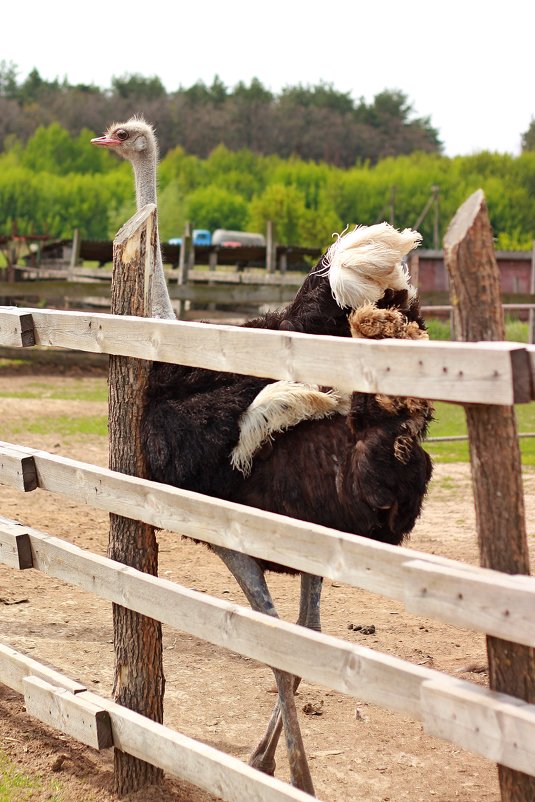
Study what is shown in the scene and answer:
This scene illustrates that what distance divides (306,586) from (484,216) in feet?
4.75

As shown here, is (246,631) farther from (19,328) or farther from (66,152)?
(66,152)

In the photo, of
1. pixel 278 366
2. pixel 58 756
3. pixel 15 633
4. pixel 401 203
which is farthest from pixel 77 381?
pixel 401 203

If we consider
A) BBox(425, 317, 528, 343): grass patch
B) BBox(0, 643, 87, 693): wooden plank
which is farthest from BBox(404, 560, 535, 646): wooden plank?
BBox(425, 317, 528, 343): grass patch

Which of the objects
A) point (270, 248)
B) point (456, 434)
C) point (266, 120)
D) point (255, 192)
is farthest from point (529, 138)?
point (456, 434)

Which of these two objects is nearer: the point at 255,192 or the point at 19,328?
the point at 19,328

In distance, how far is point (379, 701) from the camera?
2.33 m

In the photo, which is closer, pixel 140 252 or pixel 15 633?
pixel 140 252

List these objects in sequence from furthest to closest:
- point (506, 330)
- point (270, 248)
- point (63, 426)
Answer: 1. point (270, 248)
2. point (506, 330)
3. point (63, 426)

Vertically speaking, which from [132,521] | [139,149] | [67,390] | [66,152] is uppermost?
[66,152]

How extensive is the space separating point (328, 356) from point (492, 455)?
0.44m

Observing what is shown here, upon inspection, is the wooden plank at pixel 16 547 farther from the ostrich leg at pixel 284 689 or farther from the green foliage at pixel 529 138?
the green foliage at pixel 529 138

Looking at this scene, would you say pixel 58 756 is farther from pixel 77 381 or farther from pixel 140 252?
pixel 77 381

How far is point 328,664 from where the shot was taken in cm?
246

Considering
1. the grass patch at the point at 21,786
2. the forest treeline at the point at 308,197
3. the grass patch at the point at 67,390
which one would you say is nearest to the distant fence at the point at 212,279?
the grass patch at the point at 67,390
